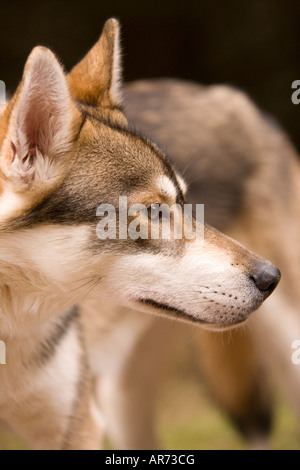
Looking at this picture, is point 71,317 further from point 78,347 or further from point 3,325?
point 3,325

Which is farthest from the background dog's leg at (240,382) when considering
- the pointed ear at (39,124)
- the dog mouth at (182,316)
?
the pointed ear at (39,124)

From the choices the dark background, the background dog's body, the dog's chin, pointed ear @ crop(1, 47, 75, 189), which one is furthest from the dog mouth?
the dark background

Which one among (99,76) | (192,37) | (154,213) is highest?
(192,37)

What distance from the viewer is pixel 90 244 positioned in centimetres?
212

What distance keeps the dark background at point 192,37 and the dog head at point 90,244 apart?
3879mm

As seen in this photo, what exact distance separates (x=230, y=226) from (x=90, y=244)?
1.43 m

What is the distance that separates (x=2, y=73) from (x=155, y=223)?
4036 mm

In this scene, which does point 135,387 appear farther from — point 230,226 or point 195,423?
point 195,423

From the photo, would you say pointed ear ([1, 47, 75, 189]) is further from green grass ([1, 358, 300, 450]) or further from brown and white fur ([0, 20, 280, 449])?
green grass ([1, 358, 300, 450])

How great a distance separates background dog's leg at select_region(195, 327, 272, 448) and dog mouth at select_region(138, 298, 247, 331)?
4.37ft

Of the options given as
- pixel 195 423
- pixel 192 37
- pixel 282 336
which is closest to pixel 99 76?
pixel 282 336

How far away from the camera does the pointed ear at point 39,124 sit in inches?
76.7

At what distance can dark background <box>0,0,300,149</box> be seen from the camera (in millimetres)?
5887
